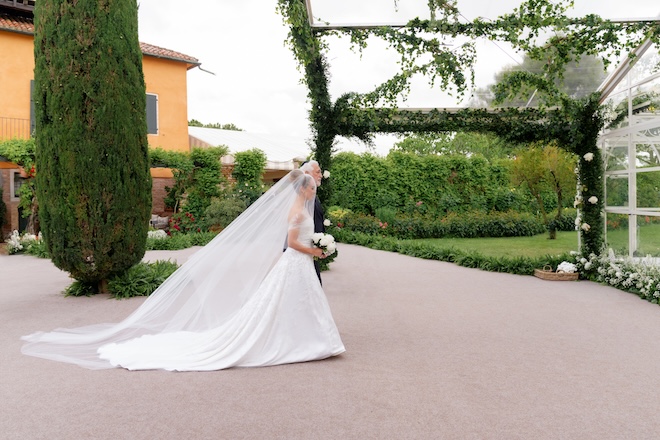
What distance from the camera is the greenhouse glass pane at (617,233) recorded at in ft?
33.2

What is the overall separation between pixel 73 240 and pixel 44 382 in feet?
12.4

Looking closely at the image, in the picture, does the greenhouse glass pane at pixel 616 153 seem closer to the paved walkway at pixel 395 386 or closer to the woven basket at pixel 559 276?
the woven basket at pixel 559 276

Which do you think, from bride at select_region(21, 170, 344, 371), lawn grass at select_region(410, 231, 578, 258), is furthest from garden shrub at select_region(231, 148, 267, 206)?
bride at select_region(21, 170, 344, 371)

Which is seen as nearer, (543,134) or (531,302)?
(531,302)

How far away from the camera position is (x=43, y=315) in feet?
23.0

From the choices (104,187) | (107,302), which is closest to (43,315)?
(107,302)

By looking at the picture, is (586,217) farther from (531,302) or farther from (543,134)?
(531,302)

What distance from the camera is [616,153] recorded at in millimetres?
10336

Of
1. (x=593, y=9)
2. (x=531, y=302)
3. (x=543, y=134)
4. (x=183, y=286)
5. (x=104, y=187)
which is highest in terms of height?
(x=593, y=9)

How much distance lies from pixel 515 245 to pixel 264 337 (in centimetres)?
1355

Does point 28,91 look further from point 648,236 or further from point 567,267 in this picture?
point 648,236

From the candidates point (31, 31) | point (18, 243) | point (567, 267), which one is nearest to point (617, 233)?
point (567, 267)

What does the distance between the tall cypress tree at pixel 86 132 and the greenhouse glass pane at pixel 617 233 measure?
8931 mm

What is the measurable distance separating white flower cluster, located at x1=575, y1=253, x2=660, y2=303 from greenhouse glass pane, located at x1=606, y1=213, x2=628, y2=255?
0.85 feet
